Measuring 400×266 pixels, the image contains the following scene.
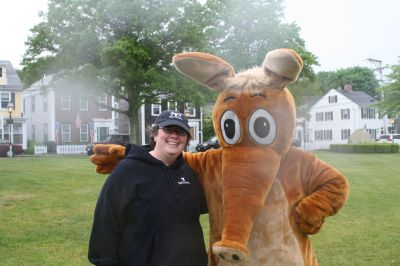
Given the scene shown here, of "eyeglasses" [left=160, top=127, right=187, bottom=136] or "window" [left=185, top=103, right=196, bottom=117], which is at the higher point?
"window" [left=185, top=103, right=196, bottom=117]

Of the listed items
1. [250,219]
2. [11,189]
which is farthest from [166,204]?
[11,189]

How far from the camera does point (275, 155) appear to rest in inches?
97.9

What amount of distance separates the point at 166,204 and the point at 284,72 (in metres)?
0.93

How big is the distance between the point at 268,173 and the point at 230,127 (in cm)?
32

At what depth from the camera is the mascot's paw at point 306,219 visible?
2449 millimetres

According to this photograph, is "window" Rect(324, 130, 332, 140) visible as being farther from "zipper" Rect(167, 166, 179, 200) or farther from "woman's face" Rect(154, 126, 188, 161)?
"zipper" Rect(167, 166, 179, 200)

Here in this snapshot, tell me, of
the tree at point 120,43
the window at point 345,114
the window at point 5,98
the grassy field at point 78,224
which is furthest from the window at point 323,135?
the grassy field at point 78,224

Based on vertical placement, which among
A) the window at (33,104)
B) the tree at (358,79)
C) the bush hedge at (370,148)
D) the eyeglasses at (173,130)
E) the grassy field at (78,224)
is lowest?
the grassy field at (78,224)

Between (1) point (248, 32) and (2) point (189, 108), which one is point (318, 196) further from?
(2) point (189, 108)

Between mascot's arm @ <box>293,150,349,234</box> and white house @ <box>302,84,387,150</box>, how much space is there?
44.1 meters

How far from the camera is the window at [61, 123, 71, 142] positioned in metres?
36.1

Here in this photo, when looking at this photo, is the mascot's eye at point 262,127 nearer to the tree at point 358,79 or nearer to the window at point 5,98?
the window at point 5,98

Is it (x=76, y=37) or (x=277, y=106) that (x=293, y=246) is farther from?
(x=76, y=37)

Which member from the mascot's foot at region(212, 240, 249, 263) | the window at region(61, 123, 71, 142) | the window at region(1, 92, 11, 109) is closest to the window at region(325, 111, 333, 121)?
the window at region(61, 123, 71, 142)
